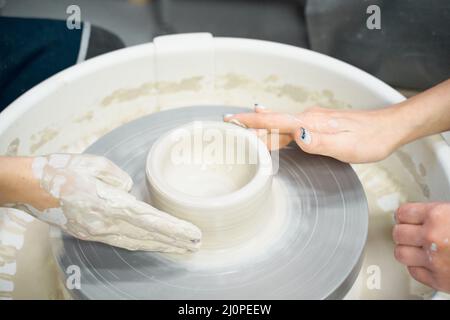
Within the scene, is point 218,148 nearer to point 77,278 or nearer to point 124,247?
point 124,247

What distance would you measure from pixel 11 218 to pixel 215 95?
2.39 ft

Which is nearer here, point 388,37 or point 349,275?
point 349,275

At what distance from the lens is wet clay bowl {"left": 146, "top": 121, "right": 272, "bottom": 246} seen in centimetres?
108

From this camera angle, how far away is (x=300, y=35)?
250 cm

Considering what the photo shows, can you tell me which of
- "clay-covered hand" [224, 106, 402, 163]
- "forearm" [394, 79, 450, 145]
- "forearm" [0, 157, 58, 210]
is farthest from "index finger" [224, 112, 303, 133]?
"forearm" [0, 157, 58, 210]

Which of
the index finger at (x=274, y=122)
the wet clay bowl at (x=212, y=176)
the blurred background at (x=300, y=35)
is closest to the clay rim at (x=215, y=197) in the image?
the wet clay bowl at (x=212, y=176)

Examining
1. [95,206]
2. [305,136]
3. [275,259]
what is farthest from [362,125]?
[95,206]

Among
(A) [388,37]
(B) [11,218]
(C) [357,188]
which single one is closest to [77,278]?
(B) [11,218]

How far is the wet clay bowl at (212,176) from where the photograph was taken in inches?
42.3

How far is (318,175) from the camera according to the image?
1315 millimetres

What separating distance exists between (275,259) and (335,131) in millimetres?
391

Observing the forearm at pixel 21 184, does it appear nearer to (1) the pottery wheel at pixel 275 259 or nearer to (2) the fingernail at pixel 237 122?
(1) the pottery wheel at pixel 275 259

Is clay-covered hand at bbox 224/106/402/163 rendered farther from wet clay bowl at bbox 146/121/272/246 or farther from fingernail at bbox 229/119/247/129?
wet clay bowl at bbox 146/121/272/246
